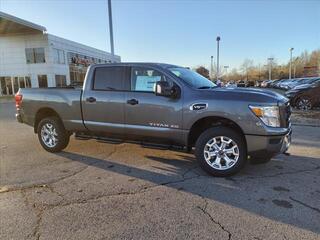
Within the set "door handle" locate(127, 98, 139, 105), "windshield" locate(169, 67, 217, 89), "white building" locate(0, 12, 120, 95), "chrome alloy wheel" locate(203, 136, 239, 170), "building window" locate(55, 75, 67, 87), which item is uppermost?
"white building" locate(0, 12, 120, 95)

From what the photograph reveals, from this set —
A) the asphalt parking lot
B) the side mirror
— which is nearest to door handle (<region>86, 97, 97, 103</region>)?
the asphalt parking lot

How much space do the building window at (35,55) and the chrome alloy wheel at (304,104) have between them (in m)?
33.9

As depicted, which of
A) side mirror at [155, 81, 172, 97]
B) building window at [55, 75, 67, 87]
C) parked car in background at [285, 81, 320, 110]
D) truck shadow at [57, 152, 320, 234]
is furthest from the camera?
building window at [55, 75, 67, 87]

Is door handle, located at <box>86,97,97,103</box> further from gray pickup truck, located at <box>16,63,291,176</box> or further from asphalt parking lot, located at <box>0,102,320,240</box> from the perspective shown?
asphalt parking lot, located at <box>0,102,320,240</box>

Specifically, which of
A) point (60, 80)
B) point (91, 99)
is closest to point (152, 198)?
point (91, 99)

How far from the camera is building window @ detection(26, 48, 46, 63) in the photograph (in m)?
39.8

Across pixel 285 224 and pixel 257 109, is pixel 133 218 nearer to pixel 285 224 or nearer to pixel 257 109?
pixel 285 224

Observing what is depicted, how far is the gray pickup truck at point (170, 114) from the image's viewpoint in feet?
16.0

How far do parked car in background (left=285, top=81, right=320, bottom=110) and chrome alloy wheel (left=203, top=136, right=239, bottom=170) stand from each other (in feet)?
35.6

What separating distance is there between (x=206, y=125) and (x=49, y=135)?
374cm

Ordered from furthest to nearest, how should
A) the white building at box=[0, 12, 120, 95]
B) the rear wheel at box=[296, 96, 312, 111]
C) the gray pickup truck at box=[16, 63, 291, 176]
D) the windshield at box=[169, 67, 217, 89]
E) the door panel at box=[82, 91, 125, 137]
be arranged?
1. the white building at box=[0, 12, 120, 95]
2. the rear wheel at box=[296, 96, 312, 111]
3. the door panel at box=[82, 91, 125, 137]
4. the windshield at box=[169, 67, 217, 89]
5. the gray pickup truck at box=[16, 63, 291, 176]

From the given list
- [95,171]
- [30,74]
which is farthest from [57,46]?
[95,171]

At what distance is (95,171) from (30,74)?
3891cm

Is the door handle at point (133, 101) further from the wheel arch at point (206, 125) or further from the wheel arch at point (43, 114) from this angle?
the wheel arch at point (43, 114)
